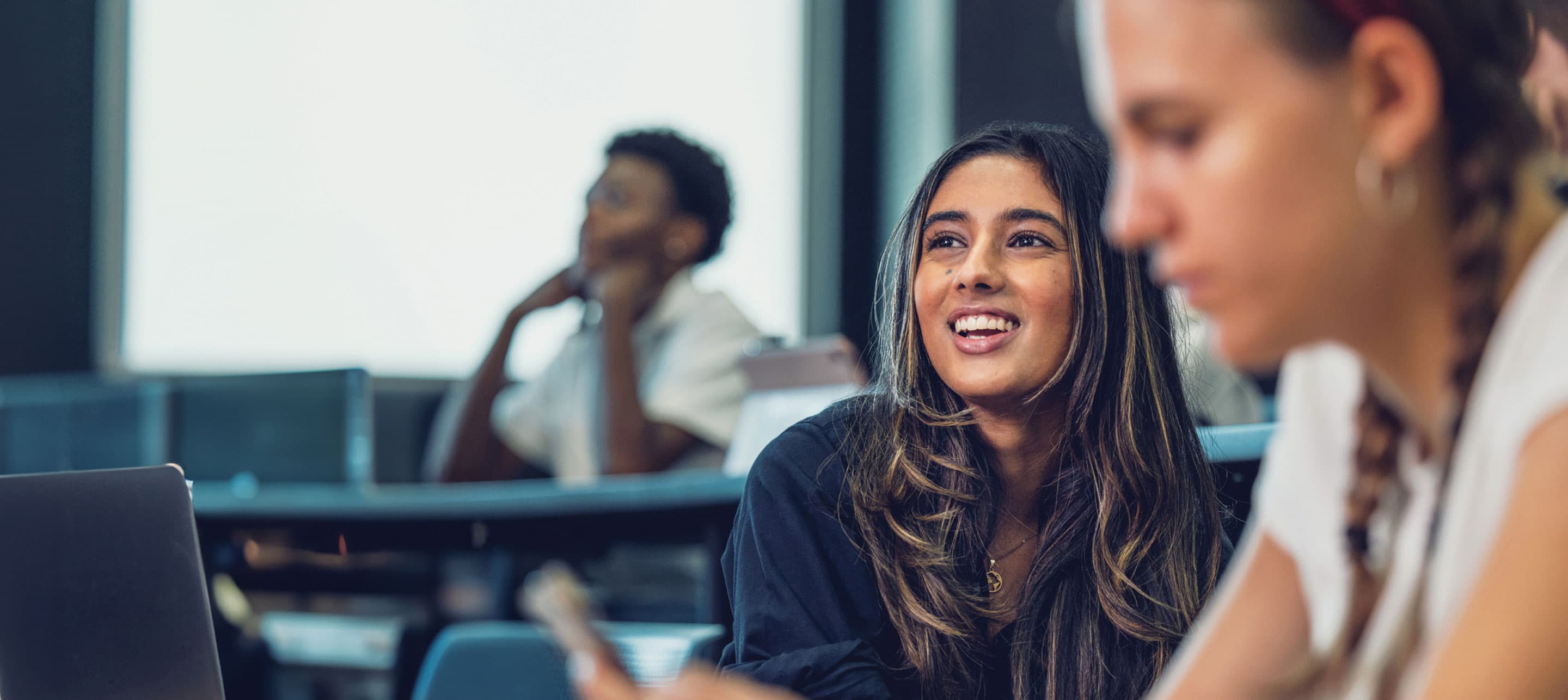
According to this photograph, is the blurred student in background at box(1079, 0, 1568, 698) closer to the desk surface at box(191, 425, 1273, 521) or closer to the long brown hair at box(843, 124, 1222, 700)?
the long brown hair at box(843, 124, 1222, 700)

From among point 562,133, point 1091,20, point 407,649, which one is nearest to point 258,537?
point 407,649

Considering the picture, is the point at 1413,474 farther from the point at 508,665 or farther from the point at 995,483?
the point at 508,665

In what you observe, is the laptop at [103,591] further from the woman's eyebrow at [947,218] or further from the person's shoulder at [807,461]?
the woman's eyebrow at [947,218]

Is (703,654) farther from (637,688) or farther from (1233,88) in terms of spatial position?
(1233,88)

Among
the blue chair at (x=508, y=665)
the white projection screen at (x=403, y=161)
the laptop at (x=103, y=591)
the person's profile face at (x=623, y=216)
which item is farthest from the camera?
the white projection screen at (x=403, y=161)

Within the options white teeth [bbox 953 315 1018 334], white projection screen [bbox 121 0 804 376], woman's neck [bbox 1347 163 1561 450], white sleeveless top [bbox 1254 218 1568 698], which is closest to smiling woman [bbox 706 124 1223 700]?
white teeth [bbox 953 315 1018 334]

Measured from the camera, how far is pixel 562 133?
13.9 feet

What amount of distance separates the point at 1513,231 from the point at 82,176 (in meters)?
3.77

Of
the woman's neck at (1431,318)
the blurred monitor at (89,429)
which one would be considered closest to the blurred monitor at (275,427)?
the blurred monitor at (89,429)

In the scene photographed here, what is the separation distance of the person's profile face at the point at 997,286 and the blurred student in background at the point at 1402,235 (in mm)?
820

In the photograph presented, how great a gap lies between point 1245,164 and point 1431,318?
0.09 m

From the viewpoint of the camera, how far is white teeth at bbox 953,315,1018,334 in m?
1.33

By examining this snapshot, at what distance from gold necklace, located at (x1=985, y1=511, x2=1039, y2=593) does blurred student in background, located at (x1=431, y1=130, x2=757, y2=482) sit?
155cm

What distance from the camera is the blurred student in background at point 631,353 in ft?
9.53
